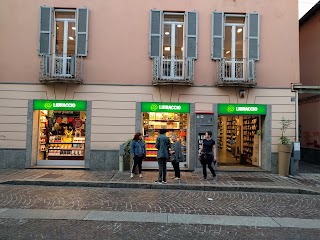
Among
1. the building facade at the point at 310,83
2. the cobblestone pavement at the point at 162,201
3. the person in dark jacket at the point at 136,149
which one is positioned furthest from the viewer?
the building facade at the point at 310,83

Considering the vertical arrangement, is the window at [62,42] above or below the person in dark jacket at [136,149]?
above

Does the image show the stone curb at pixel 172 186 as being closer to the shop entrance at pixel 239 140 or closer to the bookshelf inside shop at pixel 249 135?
the shop entrance at pixel 239 140

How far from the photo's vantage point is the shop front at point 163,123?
495 inches

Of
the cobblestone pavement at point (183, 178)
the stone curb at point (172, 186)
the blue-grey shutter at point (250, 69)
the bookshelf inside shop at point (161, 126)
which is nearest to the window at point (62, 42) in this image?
the bookshelf inside shop at point (161, 126)

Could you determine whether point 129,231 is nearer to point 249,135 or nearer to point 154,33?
point 154,33

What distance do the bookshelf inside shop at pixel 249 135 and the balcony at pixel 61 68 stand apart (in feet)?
24.9

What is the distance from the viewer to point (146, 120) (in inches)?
512

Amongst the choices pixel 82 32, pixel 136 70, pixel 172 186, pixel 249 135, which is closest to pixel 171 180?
pixel 172 186

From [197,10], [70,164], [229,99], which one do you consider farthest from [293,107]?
[70,164]

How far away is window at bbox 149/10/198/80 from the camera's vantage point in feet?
40.5

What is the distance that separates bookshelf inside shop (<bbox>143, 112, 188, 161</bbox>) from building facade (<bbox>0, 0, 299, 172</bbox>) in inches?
9.0

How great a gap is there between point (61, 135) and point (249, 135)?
27.8 ft

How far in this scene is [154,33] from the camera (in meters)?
12.5

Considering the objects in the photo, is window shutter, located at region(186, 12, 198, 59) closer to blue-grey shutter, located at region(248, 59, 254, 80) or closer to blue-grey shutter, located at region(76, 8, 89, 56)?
blue-grey shutter, located at region(248, 59, 254, 80)
